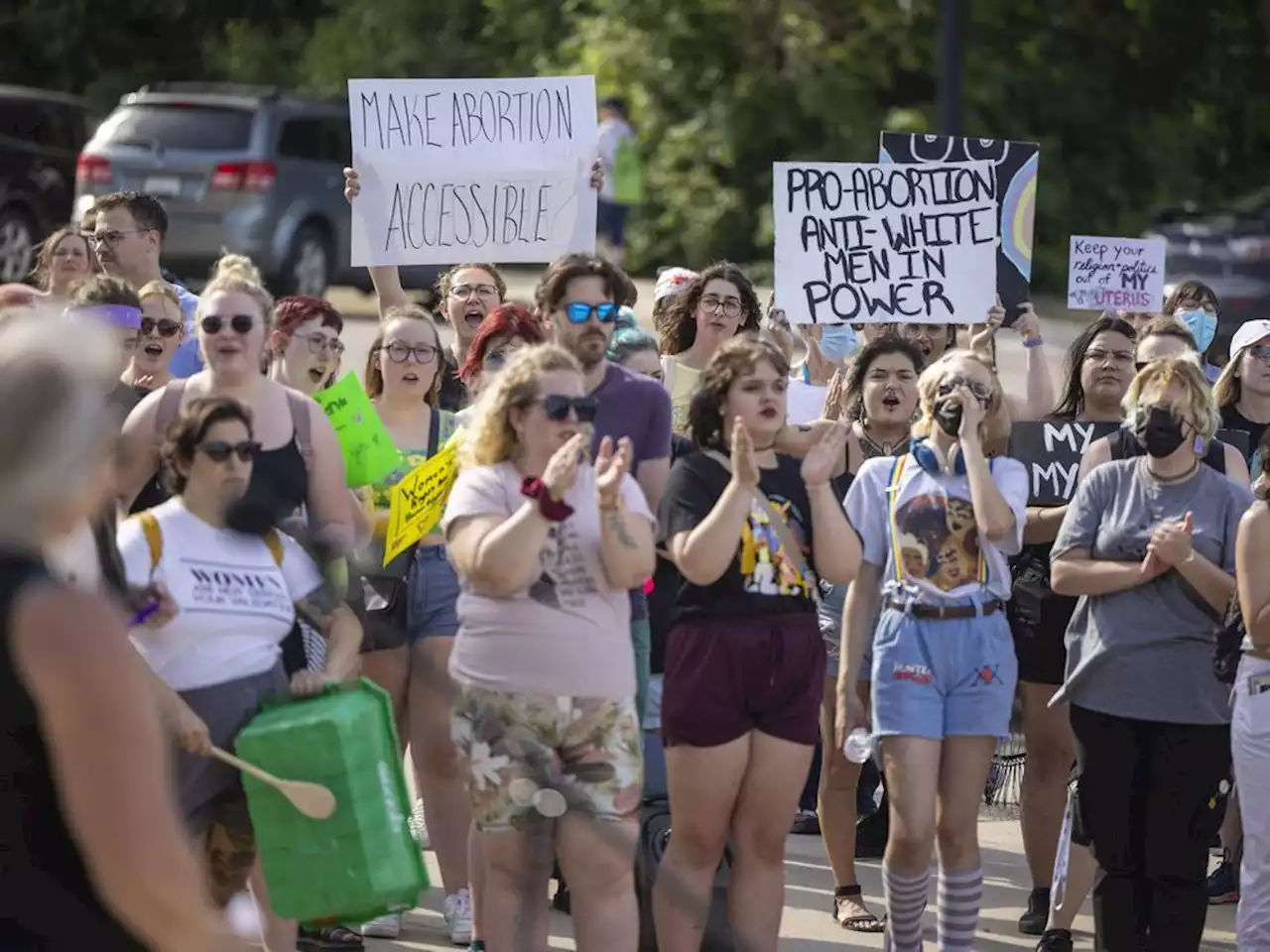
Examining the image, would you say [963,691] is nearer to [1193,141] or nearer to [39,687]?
[39,687]

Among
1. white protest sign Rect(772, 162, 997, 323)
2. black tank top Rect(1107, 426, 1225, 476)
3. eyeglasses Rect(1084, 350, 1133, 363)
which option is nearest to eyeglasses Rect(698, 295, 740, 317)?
white protest sign Rect(772, 162, 997, 323)

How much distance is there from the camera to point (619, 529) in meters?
5.35

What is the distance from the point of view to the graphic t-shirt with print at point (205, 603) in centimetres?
510

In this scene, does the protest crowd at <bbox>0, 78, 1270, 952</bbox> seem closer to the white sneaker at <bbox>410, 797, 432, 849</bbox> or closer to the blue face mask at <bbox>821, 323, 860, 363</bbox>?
the white sneaker at <bbox>410, 797, 432, 849</bbox>

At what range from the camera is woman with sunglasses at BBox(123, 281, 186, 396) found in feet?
22.2

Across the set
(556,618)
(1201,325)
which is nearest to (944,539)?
(556,618)

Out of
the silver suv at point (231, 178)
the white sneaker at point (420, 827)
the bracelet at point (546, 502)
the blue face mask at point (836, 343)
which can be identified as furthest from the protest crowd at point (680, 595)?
the silver suv at point (231, 178)

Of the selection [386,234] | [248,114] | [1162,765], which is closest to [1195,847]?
[1162,765]

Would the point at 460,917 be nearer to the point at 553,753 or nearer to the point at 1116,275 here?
the point at 553,753

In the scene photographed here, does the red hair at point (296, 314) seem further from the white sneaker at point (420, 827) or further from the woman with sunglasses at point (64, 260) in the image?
the white sneaker at point (420, 827)

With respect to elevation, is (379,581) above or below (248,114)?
below

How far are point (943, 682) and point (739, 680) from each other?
66cm

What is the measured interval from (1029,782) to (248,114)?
13019 millimetres

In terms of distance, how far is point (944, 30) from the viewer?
52.0ft
